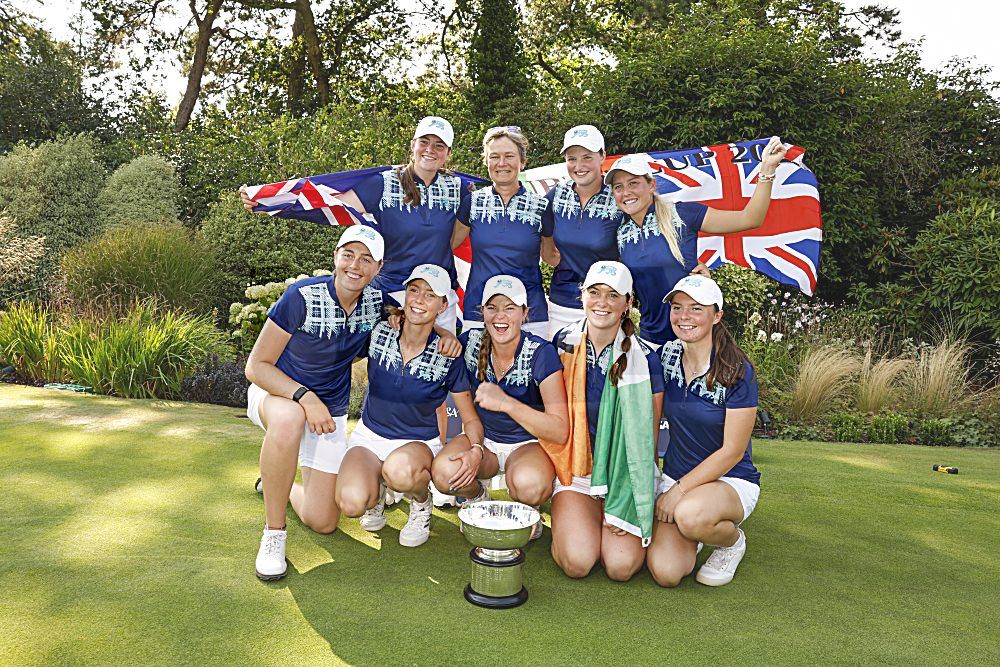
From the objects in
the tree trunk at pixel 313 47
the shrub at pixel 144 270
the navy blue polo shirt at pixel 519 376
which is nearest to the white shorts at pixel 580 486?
the navy blue polo shirt at pixel 519 376

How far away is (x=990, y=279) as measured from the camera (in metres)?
7.80

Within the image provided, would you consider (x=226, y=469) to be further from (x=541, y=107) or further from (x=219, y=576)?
(x=541, y=107)

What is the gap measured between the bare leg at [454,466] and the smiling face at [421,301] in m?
0.60

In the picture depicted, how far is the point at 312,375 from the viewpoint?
3574 millimetres

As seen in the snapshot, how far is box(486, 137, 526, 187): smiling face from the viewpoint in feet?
12.5

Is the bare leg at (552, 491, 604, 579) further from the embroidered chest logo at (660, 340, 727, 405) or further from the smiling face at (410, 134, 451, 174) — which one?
the smiling face at (410, 134, 451, 174)

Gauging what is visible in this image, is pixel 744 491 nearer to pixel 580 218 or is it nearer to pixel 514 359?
pixel 514 359

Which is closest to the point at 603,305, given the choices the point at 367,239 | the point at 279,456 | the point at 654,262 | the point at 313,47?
the point at 654,262

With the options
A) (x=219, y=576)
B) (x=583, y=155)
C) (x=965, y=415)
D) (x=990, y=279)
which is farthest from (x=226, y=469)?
(x=990, y=279)

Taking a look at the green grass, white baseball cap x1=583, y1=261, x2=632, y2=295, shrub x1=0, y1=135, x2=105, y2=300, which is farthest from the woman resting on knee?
shrub x1=0, y1=135, x2=105, y2=300

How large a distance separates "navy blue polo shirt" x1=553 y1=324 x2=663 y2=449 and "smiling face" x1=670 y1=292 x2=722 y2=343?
0.18 metres

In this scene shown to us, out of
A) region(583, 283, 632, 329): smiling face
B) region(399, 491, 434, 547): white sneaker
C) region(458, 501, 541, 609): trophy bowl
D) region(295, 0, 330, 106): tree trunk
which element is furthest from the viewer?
region(295, 0, 330, 106): tree trunk

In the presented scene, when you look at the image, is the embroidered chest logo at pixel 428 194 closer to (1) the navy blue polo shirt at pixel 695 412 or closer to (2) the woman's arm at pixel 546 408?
(2) the woman's arm at pixel 546 408

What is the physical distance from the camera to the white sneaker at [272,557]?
3.06 meters
